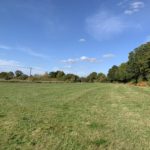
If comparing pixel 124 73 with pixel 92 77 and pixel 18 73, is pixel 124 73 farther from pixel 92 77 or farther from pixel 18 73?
pixel 18 73

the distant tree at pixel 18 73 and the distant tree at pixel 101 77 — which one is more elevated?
the distant tree at pixel 18 73

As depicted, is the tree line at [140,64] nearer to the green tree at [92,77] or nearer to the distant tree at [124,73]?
the distant tree at [124,73]

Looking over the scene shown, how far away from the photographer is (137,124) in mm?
7105

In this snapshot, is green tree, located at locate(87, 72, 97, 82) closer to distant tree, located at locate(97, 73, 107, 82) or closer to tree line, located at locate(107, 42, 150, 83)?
distant tree, located at locate(97, 73, 107, 82)

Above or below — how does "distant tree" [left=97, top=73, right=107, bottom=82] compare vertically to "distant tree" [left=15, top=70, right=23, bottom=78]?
below

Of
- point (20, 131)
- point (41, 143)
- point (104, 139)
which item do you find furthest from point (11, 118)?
point (104, 139)

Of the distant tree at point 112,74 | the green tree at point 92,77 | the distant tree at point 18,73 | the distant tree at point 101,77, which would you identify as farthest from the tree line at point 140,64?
the distant tree at point 18,73

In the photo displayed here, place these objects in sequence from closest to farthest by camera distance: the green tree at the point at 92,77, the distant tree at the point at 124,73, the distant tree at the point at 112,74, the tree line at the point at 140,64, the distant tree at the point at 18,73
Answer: the tree line at the point at 140,64 < the distant tree at the point at 124,73 < the distant tree at the point at 112,74 < the distant tree at the point at 18,73 < the green tree at the point at 92,77

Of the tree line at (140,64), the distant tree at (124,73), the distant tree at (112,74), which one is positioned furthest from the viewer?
the distant tree at (112,74)

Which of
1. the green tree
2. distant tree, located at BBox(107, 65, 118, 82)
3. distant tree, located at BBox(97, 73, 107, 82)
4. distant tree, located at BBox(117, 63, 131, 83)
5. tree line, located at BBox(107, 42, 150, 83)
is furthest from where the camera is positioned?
the green tree

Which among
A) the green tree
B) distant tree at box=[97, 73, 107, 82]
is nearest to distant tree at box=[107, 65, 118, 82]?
distant tree at box=[97, 73, 107, 82]

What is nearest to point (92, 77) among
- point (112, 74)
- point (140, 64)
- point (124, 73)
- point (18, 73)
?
point (112, 74)

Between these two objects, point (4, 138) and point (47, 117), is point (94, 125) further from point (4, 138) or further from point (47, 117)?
point (4, 138)

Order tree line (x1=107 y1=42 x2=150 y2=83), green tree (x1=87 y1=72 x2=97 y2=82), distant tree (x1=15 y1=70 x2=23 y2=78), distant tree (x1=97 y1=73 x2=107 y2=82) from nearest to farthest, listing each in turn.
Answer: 1. tree line (x1=107 y1=42 x2=150 y2=83)
2. distant tree (x1=97 y1=73 x2=107 y2=82)
3. distant tree (x1=15 y1=70 x2=23 y2=78)
4. green tree (x1=87 y1=72 x2=97 y2=82)
